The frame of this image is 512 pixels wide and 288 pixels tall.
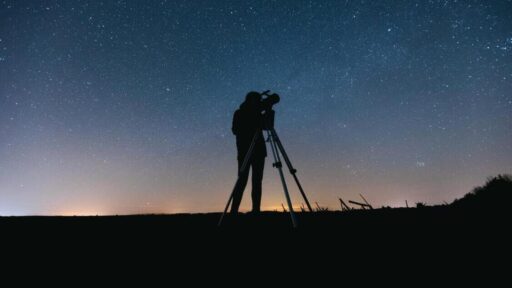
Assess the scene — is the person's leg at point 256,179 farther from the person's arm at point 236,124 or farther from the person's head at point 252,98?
the person's head at point 252,98

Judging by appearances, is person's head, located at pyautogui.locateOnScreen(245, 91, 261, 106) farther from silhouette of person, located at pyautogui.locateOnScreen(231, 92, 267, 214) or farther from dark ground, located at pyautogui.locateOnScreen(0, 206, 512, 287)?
dark ground, located at pyautogui.locateOnScreen(0, 206, 512, 287)

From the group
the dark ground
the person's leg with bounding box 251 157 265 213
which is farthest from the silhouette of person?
Result: the dark ground

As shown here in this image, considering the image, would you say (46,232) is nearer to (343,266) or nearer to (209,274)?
(209,274)

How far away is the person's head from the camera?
4.47m

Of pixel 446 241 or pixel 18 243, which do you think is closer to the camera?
pixel 446 241

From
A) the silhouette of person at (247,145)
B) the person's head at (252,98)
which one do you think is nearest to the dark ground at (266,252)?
the silhouette of person at (247,145)

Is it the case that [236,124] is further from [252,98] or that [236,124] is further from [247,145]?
[252,98]

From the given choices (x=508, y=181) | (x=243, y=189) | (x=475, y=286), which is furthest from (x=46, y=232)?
(x=508, y=181)

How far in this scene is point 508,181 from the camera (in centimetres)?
948

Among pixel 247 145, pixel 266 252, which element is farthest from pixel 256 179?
pixel 266 252

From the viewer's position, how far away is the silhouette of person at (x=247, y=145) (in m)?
4.34

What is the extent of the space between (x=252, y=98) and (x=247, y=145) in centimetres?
81

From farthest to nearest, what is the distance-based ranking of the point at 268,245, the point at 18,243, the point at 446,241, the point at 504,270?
the point at 18,243
the point at 268,245
the point at 446,241
the point at 504,270

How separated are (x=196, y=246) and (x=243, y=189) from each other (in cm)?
154
